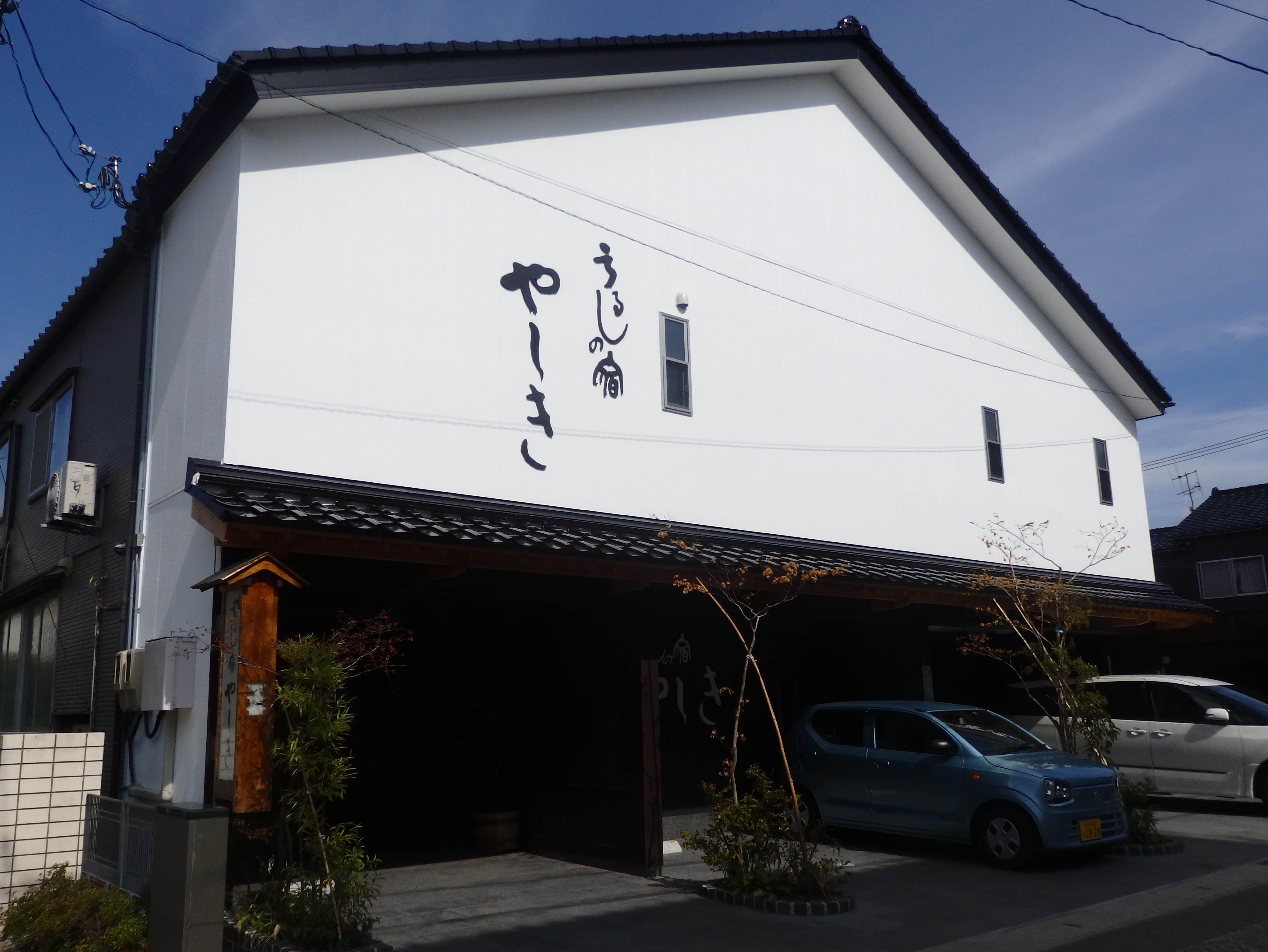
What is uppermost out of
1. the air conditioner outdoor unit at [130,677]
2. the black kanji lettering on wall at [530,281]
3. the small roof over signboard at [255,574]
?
the black kanji lettering on wall at [530,281]

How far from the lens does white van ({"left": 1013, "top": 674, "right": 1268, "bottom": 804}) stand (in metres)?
12.9

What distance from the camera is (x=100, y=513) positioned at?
38.1ft

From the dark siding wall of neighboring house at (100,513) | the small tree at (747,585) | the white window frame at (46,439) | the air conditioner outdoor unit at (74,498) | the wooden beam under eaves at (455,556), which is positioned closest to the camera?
the wooden beam under eaves at (455,556)

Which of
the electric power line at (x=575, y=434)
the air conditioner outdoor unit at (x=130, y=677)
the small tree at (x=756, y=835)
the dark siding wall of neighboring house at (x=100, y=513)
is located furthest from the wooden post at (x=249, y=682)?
the small tree at (x=756, y=835)

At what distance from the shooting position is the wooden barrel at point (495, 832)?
1141 cm

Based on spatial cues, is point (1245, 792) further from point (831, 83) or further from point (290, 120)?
point (290, 120)

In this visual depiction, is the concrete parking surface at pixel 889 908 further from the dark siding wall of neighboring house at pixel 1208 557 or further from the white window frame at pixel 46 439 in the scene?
the dark siding wall of neighboring house at pixel 1208 557

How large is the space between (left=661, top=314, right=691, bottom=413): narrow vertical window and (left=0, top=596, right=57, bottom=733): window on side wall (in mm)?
8246

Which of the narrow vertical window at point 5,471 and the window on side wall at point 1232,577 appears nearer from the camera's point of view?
the narrow vertical window at point 5,471

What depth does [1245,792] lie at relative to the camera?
1288 cm

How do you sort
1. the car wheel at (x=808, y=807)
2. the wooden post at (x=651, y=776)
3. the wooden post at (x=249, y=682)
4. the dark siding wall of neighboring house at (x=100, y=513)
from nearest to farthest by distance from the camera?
the wooden post at (x=249, y=682) < the wooden post at (x=651, y=776) < the dark siding wall of neighboring house at (x=100, y=513) < the car wheel at (x=808, y=807)

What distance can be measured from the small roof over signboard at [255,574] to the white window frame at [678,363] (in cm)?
552

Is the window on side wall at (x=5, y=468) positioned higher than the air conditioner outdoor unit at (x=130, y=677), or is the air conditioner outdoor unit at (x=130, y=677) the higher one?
the window on side wall at (x=5, y=468)

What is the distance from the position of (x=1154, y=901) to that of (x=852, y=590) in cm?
412
